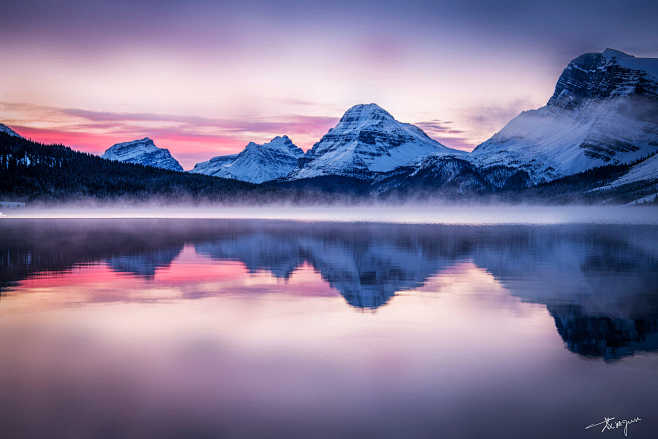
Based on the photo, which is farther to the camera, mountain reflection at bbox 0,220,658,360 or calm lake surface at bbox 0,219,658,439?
mountain reflection at bbox 0,220,658,360

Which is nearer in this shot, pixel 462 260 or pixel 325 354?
pixel 325 354

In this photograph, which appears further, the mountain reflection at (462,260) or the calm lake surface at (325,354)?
the mountain reflection at (462,260)

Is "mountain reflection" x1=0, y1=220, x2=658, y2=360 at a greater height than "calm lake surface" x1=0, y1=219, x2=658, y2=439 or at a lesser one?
greater

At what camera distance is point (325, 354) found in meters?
16.1

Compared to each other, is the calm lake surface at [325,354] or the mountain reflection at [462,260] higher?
the mountain reflection at [462,260]

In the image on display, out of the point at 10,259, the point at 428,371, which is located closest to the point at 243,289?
the point at 428,371

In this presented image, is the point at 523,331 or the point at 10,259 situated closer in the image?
the point at 523,331

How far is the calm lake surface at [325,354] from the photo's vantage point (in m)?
11.6

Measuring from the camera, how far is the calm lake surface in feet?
38.0

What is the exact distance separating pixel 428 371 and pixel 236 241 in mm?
46730

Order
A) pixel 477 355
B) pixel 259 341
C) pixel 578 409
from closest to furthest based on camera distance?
pixel 578 409
pixel 477 355
pixel 259 341

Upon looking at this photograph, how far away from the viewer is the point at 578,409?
39.4ft

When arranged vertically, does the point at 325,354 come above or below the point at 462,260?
below

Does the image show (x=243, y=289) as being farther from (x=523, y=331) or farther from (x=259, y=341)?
(x=523, y=331)
